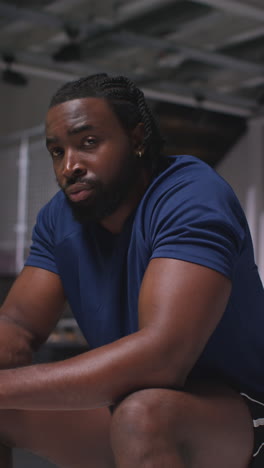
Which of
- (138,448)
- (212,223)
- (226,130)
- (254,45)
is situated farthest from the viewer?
(226,130)

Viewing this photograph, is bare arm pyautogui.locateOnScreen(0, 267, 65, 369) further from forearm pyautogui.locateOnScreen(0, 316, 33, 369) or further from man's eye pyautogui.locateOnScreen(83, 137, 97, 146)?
man's eye pyautogui.locateOnScreen(83, 137, 97, 146)

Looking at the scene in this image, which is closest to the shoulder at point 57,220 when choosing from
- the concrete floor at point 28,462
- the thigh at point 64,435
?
the thigh at point 64,435

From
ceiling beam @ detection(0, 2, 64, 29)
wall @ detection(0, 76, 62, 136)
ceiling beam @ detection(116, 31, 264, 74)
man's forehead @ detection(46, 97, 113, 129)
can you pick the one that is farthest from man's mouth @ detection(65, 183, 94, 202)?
wall @ detection(0, 76, 62, 136)

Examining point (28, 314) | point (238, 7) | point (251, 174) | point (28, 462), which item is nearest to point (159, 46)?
point (238, 7)

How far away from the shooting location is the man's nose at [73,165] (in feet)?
4.17

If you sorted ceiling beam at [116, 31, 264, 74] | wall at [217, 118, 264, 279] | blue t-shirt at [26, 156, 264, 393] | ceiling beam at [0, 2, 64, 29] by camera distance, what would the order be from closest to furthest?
blue t-shirt at [26, 156, 264, 393], ceiling beam at [0, 2, 64, 29], ceiling beam at [116, 31, 264, 74], wall at [217, 118, 264, 279]

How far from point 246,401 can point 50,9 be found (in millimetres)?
3526

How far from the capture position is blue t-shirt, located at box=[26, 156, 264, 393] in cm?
113

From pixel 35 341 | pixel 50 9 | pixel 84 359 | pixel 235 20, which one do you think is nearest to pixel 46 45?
pixel 50 9

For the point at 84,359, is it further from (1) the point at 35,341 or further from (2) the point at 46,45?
(2) the point at 46,45

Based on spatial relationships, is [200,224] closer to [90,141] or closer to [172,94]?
[90,141]

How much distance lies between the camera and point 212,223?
1127 mm

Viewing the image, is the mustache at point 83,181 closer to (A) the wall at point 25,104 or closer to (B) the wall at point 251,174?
(B) the wall at point 251,174

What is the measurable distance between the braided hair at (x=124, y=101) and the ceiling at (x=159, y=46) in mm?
2618
